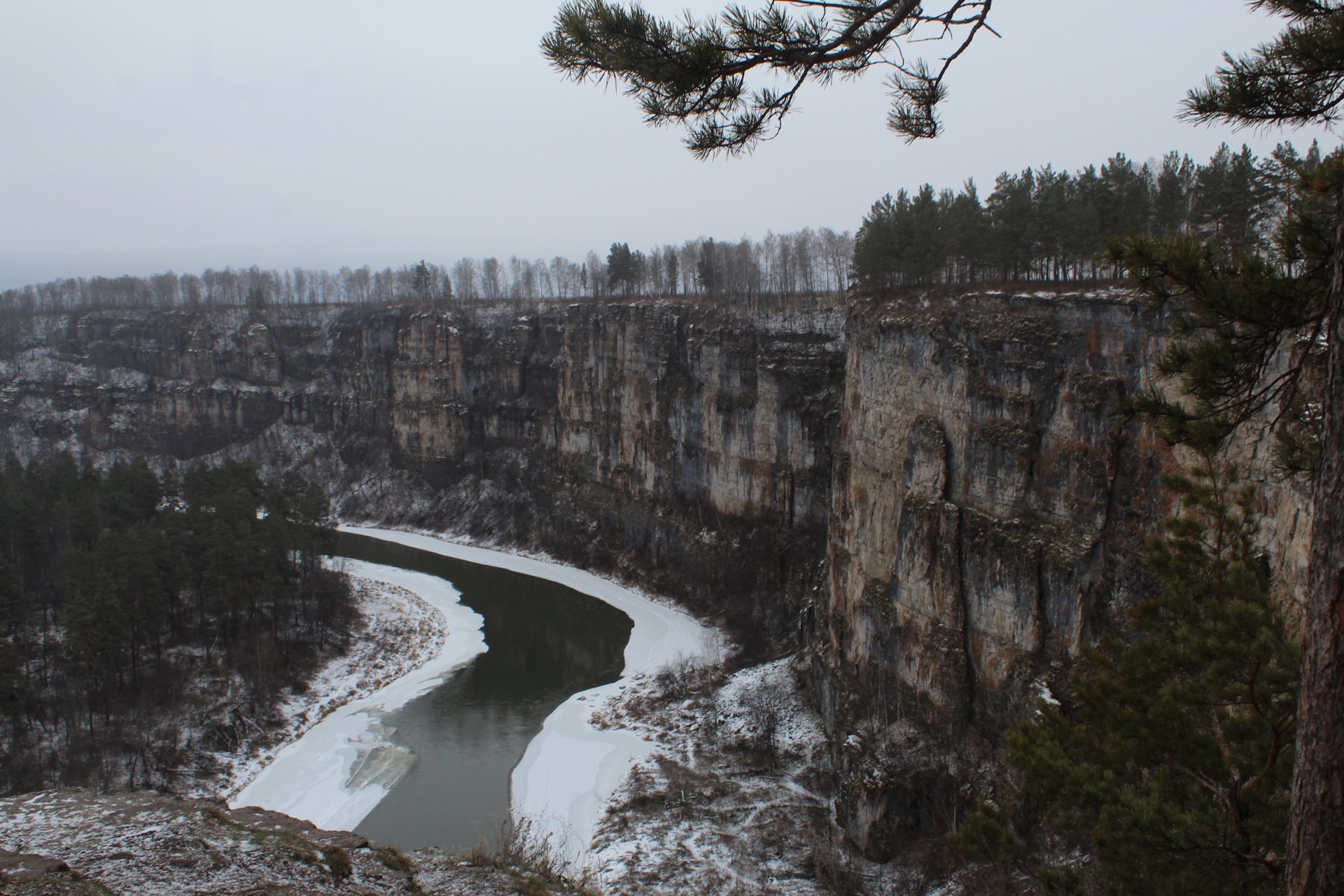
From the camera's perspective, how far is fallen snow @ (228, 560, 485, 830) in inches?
1061

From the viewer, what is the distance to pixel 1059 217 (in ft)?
106

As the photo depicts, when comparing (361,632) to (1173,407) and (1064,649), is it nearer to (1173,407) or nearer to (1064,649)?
(1064,649)

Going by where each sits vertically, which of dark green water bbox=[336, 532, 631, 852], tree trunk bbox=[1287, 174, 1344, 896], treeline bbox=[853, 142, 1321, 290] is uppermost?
treeline bbox=[853, 142, 1321, 290]

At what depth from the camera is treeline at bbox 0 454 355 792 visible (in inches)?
1150

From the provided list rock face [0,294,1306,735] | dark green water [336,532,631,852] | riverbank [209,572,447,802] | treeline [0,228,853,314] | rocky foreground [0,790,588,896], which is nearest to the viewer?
rocky foreground [0,790,588,896]

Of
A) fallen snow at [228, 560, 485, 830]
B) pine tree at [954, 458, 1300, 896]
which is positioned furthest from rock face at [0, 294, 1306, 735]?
fallen snow at [228, 560, 485, 830]

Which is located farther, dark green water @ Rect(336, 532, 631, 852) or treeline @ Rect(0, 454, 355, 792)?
treeline @ Rect(0, 454, 355, 792)

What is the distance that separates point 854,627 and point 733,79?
27.3m

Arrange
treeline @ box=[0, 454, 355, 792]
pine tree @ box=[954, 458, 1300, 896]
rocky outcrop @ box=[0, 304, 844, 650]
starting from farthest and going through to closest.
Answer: rocky outcrop @ box=[0, 304, 844, 650]
treeline @ box=[0, 454, 355, 792]
pine tree @ box=[954, 458, 1300, 896]

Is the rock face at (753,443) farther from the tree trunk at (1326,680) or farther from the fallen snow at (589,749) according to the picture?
the tree trunk at (1326,680)

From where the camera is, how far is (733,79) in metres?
6.37

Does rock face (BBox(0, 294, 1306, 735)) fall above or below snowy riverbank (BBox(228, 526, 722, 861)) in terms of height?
above

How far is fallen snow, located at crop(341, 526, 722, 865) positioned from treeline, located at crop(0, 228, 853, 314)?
2672 cm

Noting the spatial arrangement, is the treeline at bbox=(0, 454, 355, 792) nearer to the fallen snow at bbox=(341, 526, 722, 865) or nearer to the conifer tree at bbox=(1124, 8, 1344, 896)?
the fallen snow at bbox=(341, 526, 722, 865)
